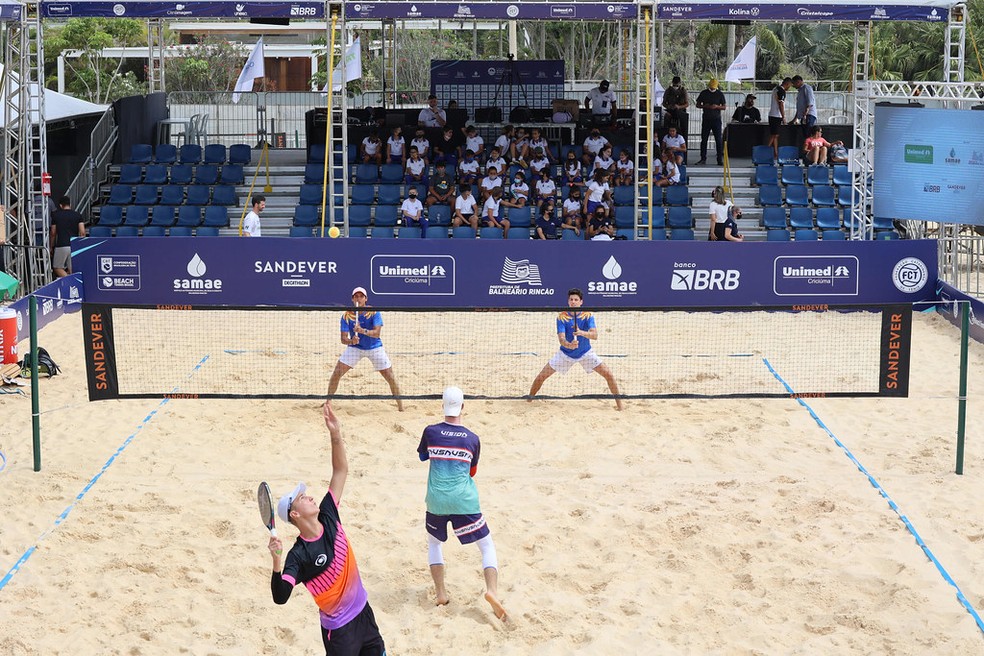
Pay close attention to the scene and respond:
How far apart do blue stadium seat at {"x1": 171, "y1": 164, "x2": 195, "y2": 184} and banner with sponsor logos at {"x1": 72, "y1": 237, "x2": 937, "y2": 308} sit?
19.7 ft

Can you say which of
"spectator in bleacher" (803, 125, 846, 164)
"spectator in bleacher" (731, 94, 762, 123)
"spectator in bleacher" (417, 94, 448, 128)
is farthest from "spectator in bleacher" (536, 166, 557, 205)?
"spectator in bleacher" (731, 94, 762, 123)

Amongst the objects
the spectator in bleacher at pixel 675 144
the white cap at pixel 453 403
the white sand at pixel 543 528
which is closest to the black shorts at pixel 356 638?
the white sand at pixel 543 528

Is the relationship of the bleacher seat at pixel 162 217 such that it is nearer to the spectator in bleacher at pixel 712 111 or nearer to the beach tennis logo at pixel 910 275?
the spectator in bleacher at pixel 712 111

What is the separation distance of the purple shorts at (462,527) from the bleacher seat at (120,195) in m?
17.3

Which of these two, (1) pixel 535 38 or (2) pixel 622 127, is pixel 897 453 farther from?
(1) pixel 535 38

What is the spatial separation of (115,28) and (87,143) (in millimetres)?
22642

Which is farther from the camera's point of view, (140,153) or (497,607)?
(140,153)

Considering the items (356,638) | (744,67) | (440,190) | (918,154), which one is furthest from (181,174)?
(356,638)

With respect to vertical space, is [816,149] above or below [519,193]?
above

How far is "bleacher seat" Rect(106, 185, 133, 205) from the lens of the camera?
24094 millimetres

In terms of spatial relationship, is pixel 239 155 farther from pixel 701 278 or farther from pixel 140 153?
pixel 701 278

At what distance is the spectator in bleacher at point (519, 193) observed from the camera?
74.7 feet

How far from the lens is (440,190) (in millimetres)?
23203

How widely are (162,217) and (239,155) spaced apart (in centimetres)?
311
